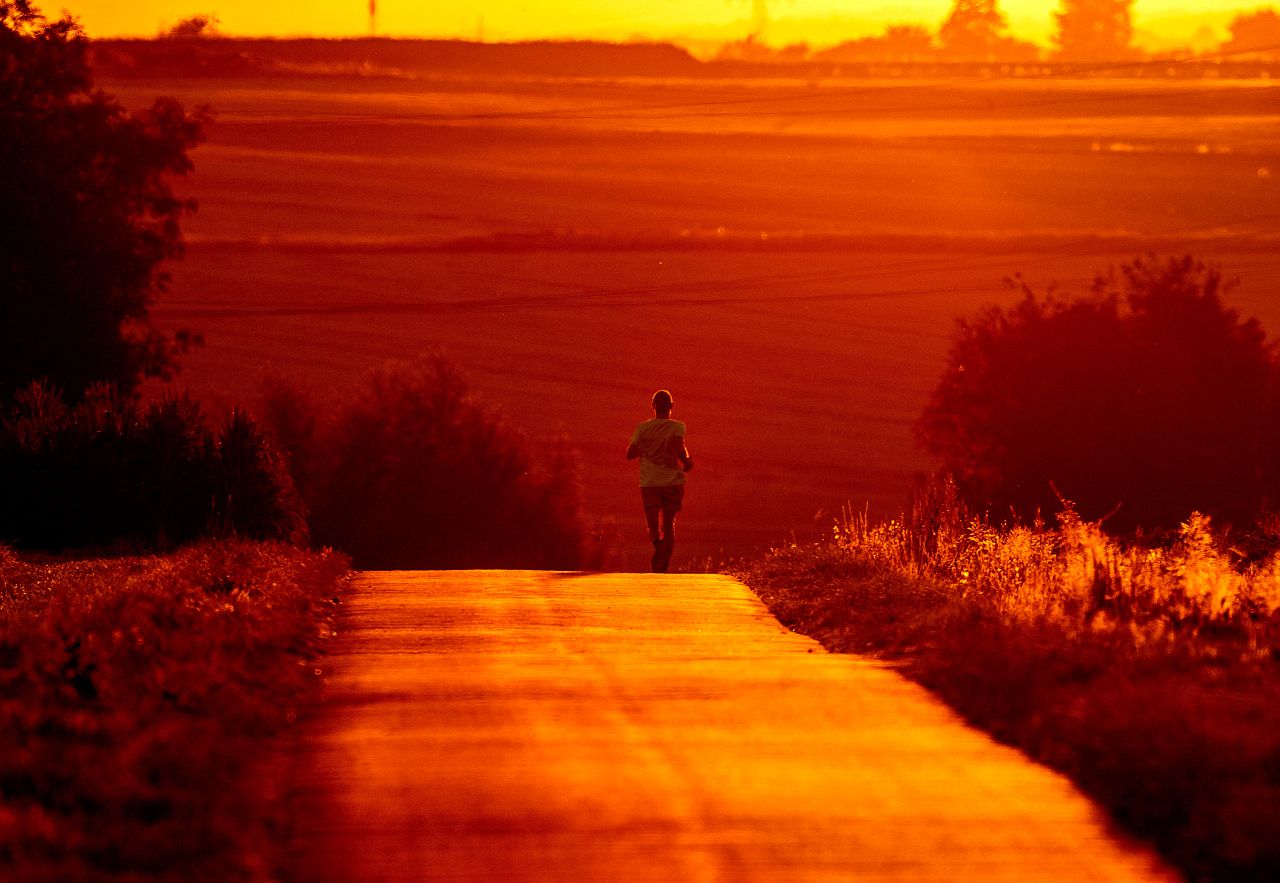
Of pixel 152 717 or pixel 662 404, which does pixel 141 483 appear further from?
pixel 152 717

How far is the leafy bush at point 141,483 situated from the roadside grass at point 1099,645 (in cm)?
448

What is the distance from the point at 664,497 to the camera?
60.0 ft

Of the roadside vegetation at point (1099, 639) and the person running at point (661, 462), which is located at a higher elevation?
the roadside vegetation at point (1099, 639)

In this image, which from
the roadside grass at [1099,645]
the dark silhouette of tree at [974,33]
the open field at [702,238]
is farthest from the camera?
the dark silhouette of tree at [974,33]

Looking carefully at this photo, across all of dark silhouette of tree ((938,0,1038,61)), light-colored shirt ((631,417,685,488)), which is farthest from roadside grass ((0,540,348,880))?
dark silhouette of tree ((938,0,1038,61))

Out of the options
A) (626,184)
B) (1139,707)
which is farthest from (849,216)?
(1139,707)

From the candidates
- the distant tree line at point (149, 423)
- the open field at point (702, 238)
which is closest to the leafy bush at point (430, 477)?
the distant tree line at point (149, 423)

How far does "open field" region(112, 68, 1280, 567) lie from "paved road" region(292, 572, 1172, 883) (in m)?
33.7

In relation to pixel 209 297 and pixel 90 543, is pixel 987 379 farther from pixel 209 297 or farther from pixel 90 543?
pixel 90 543

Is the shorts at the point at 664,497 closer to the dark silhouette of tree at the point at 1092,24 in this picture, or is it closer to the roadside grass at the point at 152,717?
the roadside grass at the point at 152,717

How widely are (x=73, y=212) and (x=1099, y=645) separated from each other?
2586 cm

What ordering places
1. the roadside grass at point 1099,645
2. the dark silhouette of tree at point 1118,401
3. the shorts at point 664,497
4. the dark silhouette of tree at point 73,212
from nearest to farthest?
1. the roadside grass at point 1099,645
2. the shorts at point 664,497
3. the dark silhouette of tree at point 73,212
4. the dark silhouette of tree at point 1118,401

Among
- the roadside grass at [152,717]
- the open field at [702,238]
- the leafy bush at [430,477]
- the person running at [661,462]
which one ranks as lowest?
the leafy bush at [430,477]

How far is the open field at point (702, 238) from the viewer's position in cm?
5616
